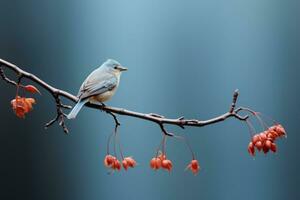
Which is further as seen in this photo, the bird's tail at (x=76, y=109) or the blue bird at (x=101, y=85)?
the blue bird at (x=101, y=85)

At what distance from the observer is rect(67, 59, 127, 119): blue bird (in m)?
1.86

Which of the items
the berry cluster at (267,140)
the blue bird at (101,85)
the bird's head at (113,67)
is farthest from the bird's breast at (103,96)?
the berry cluster at (267,140)

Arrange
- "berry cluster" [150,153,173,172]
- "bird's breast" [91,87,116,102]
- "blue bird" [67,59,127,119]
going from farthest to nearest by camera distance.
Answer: "bird's breast" [91,87,116,102], "blue bird" [67,59,127,119], "berry cluster" [150,153,173,172]

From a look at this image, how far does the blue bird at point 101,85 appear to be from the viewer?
73.2 inches

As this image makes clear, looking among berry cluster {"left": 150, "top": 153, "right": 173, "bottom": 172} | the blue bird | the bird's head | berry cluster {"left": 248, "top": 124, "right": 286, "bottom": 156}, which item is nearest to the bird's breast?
the blue bird

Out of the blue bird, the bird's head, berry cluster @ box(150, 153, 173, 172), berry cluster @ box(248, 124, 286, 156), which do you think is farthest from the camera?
the bird's head

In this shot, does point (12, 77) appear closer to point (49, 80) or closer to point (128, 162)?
point (49, 80)

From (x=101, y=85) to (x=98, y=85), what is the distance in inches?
0.9

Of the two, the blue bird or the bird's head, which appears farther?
the bird's head

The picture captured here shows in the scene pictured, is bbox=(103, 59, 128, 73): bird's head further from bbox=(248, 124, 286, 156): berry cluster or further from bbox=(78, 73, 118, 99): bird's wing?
bbox=(248, 124, 286, 156): berry cluster

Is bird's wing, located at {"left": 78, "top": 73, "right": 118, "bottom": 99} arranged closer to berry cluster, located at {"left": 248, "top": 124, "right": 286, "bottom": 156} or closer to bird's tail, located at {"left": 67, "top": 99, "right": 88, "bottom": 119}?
bird's tail, located at {"left": 67, "top": 99, "right": 88, "bottom": 119}

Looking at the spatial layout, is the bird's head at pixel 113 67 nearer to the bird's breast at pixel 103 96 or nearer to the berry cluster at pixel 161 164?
the bird's breast at pixel 103 96

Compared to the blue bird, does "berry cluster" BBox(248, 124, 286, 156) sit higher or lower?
lower

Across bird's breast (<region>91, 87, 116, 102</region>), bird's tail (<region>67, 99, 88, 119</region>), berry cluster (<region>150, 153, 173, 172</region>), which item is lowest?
berry cluster (<region>150, 153, 173, 172</region>)
